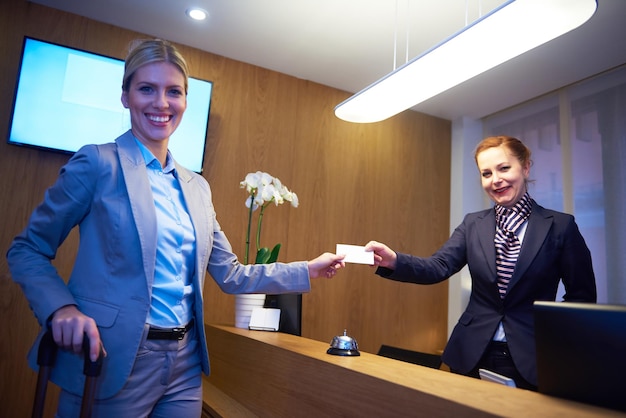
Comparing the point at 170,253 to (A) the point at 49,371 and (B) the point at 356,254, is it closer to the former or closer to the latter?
(A) the point at 49,371

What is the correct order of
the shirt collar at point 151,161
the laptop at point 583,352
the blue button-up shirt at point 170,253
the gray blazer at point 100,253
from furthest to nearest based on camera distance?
the shirt collar at point 151,161, the blue button-up shirt at point 170,253, the gray blazer at point 100,253, the laptop at point 583,352

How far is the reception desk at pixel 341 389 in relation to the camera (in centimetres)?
89

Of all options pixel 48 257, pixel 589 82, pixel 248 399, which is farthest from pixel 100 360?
→ pixel 589 82

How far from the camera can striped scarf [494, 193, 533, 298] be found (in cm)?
189

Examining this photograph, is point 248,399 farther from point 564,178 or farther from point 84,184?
point 564,178

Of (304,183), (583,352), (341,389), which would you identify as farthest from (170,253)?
(304,183)

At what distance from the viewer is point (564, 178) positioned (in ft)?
11.7

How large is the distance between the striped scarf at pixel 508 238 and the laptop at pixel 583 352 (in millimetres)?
932

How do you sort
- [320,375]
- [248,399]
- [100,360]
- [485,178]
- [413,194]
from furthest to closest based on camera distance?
[413,194] < [485,178] < [248,399] < [320,375] < [100,360]

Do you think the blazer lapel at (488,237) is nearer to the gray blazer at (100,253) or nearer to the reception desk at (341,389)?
the reception desk at (341,389)

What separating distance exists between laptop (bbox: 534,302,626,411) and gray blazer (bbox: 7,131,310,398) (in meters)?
0.88

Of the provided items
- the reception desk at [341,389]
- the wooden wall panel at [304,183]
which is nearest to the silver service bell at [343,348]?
the reception desk at [341,389]

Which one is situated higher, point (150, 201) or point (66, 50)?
point (66, 50)

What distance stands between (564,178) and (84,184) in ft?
11.4
